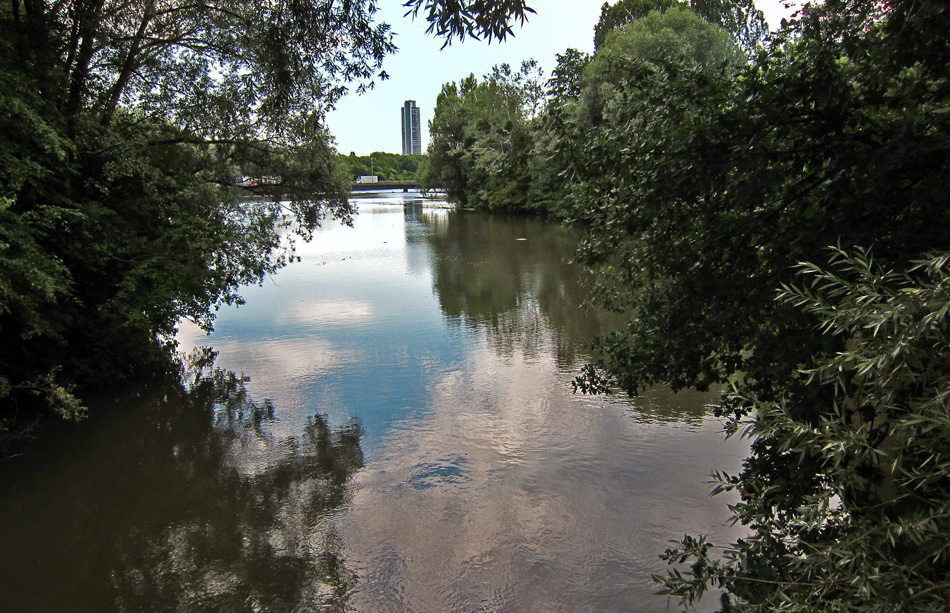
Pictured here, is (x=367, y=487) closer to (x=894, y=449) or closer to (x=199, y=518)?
(x=199, y=518)

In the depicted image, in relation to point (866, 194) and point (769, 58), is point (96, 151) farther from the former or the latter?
point (866, 194)

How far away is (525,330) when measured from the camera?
49.1 ft

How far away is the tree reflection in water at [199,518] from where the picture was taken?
6.15m

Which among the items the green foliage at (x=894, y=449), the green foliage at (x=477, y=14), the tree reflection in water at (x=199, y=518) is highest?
the green foliage at (x=477, y=14)

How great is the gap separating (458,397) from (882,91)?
7580 millimetres

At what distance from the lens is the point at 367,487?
8000 mm

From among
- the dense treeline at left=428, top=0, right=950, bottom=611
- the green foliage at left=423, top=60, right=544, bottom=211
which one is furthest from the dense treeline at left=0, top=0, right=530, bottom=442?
the green foliage at left=423, top=60, right=544, bottom=211

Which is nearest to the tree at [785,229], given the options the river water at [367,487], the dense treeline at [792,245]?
the dense treeline at [792,245]

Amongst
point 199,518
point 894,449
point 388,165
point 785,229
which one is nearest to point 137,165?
point 199,518

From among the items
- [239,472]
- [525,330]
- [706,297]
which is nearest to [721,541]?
A: [706,297]

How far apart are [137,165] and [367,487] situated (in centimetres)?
670

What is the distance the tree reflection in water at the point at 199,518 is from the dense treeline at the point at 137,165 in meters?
1.30

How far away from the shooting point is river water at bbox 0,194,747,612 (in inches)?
244

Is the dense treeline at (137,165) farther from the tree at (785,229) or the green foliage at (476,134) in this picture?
the green foliage at (476,134)
